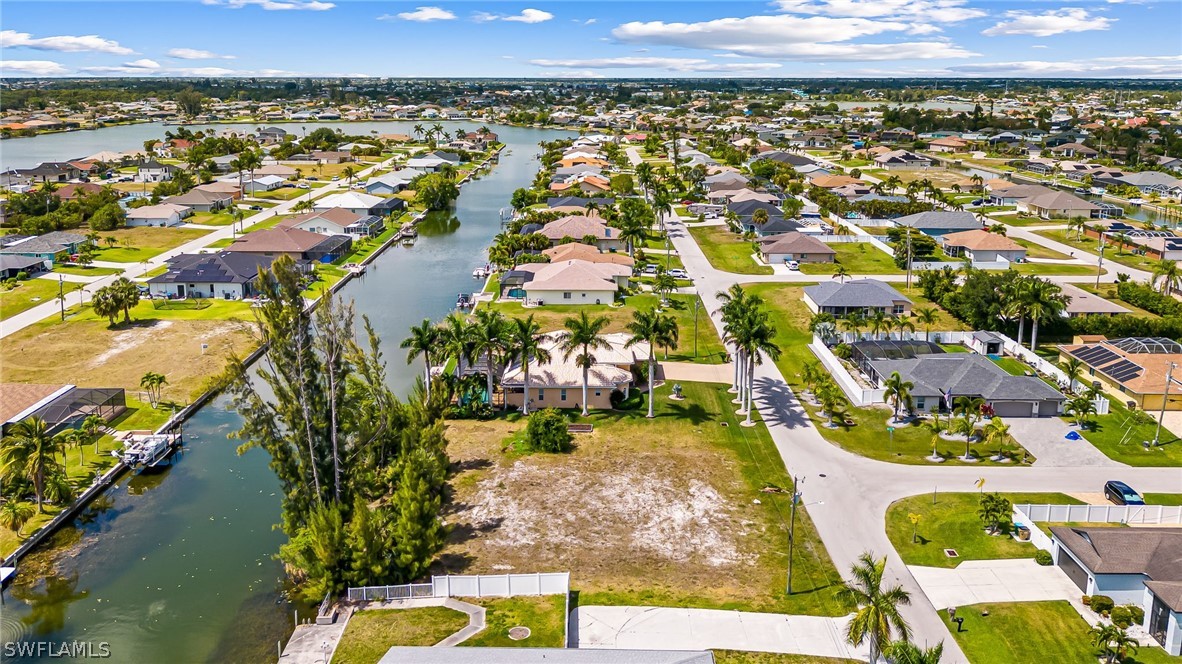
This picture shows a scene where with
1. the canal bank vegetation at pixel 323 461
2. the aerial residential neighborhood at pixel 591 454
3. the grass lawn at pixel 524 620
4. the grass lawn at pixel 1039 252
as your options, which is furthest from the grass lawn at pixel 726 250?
the grass lawn at pixel 524 620

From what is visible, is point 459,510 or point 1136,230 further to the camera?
point 1136,230

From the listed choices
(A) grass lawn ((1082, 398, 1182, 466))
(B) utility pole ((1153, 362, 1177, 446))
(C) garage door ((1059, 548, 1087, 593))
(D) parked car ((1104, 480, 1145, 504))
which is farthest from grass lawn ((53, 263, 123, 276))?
(B) utility pole ((1153, 362, 1177, 446))

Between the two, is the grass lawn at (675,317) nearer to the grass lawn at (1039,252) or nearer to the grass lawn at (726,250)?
the grass lawn at (726,250)

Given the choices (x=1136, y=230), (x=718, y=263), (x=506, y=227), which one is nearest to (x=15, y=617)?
(x=718, y=263)

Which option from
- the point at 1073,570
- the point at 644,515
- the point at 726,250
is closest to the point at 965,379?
the point at 1073,570

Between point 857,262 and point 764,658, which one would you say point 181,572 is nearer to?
point 764,658

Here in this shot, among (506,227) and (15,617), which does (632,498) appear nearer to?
(15,617)
